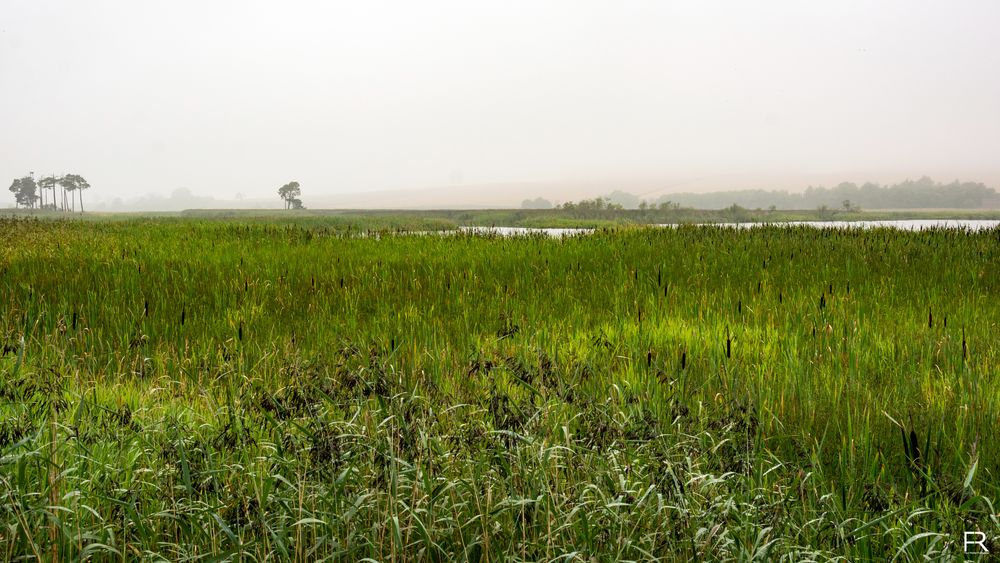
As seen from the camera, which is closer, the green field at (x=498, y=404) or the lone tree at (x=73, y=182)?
the green field at (x=498, y=404)

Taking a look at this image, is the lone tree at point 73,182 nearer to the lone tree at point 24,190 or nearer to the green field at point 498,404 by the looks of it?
the lone tree at point 24,190

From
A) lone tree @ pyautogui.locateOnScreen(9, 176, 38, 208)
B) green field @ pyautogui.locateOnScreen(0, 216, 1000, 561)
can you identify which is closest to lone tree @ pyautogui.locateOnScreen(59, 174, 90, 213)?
lone tree @ pyautogui.locateOnScreen(9, 176, 38, 208)

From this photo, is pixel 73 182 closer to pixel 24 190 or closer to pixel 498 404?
pixel 24 190

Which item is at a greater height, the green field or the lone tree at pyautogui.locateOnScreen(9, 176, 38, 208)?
the lone tree at pyautogui.locateOnScreen(9, 176, 38, 208)

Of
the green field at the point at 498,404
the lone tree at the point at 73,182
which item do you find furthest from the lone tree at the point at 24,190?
the green field at the point at 498,404

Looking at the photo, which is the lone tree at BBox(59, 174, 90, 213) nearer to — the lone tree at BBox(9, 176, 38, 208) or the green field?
the lone tree at BBox(9, 176, 38, 208)

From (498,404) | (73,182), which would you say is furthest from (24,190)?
(498,404)

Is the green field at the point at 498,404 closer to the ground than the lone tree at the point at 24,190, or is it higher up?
closer to the ground

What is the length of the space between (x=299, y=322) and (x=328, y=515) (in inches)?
153

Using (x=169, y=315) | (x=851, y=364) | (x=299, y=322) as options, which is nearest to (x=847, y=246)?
(x=851, y=364)

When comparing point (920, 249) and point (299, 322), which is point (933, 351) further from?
point (920, 249)

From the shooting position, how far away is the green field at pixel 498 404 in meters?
2.09

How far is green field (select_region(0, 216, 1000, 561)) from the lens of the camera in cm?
209

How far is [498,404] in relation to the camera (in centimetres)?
252
